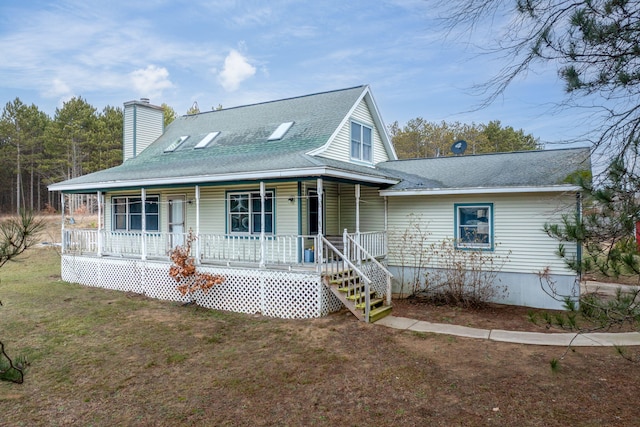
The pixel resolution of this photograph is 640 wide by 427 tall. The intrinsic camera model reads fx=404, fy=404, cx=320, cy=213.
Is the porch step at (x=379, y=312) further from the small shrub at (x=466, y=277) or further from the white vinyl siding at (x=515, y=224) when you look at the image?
the white vinyl siding at (x=515, y=224)

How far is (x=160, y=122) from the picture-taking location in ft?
59.6

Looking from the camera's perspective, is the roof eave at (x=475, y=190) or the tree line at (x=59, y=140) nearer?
the roof eave at (x=475, y=190)

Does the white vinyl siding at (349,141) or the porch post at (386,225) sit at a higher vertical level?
the white vinyl siding at (349,141)

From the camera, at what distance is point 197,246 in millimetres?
11430

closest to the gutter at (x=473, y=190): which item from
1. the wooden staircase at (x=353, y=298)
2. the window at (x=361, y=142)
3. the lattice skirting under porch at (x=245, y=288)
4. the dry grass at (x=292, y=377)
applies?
the window at (x=361, y=142)

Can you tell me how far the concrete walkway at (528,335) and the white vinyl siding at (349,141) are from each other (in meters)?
5.65

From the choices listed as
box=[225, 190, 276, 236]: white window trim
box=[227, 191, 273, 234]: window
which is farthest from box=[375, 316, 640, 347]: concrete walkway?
box=[227, 191, 273, 234]: window

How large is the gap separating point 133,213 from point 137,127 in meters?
4.32

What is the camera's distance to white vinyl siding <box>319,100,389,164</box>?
12734 millimetres

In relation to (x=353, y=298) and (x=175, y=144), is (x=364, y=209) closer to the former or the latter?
(x=353, y=298)

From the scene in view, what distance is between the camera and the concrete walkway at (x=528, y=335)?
782 centimetres

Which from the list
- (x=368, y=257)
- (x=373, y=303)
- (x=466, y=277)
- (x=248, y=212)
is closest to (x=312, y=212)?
(x=248, y=212)

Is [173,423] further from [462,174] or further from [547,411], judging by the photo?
[462,174]

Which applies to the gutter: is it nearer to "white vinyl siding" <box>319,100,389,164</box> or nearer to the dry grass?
"white vinyl siding" <box>319,100,389,164</box>
